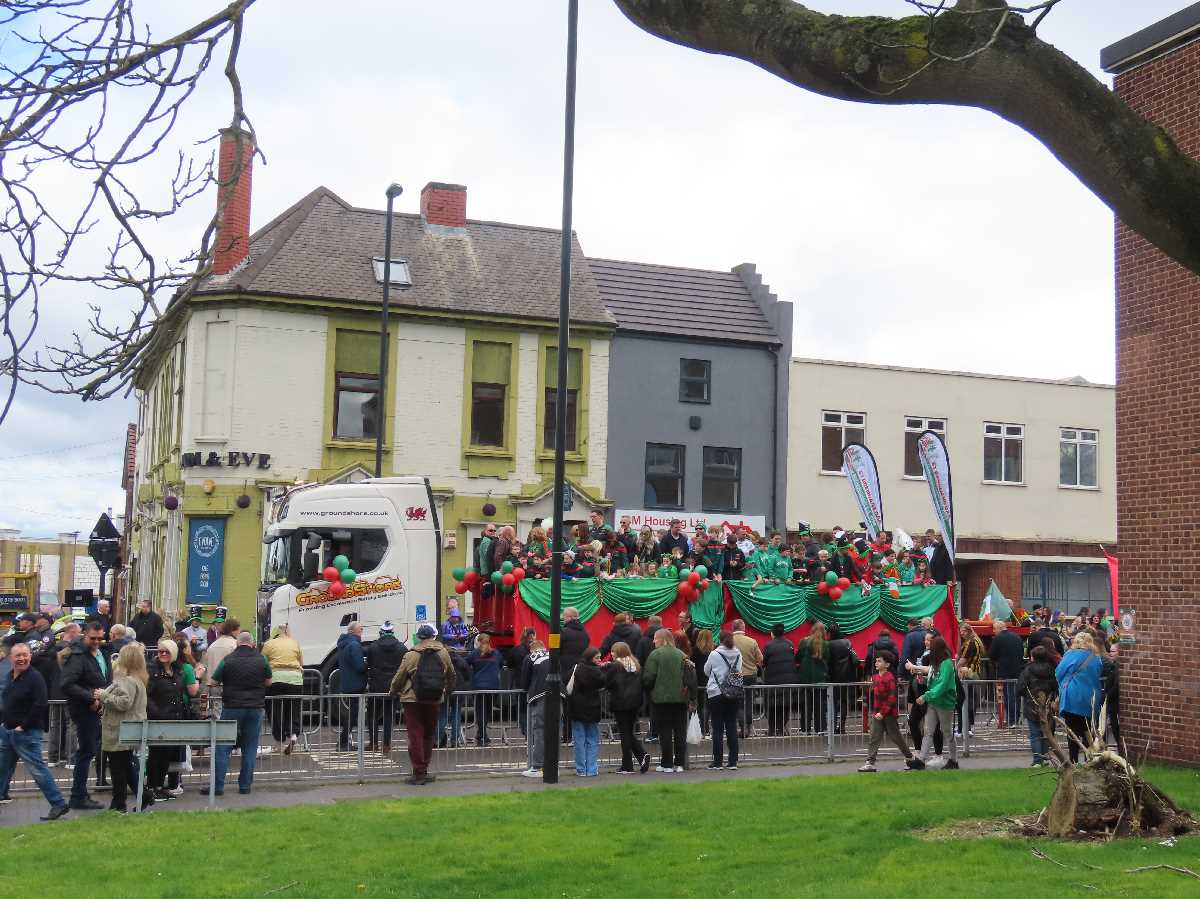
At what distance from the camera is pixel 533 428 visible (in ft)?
113

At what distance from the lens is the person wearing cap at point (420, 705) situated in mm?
16453

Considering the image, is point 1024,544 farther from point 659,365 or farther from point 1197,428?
point 1197,428

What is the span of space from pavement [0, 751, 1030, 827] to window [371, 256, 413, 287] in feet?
62.0

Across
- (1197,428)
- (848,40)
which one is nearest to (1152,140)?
(848,40)

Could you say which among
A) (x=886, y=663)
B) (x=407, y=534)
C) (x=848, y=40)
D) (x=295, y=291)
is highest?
(x=295, y=291)

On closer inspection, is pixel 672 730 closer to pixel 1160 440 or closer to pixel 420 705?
pixel 420 705

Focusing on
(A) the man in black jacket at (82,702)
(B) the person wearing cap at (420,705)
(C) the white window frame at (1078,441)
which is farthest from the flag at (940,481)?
(A) the man in black jacket at (82,702)

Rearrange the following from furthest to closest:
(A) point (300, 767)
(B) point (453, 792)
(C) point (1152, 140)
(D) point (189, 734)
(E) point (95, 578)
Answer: (E) point (95, 578), (A) point (300, 767), (B) point (453, 792), (D) point (189, 734), (C) point (1152, 140)

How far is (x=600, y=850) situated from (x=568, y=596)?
10383 mm

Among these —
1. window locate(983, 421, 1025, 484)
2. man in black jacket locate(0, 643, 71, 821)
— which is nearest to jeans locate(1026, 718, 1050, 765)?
man in black jacket locate(0, 643, 71, 821)

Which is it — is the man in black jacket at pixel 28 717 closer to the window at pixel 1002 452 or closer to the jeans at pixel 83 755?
the jeans at pixel 83 755

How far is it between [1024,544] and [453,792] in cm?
2703

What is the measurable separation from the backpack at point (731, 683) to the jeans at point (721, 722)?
8 centimetres

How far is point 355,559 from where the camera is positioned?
870 inches
